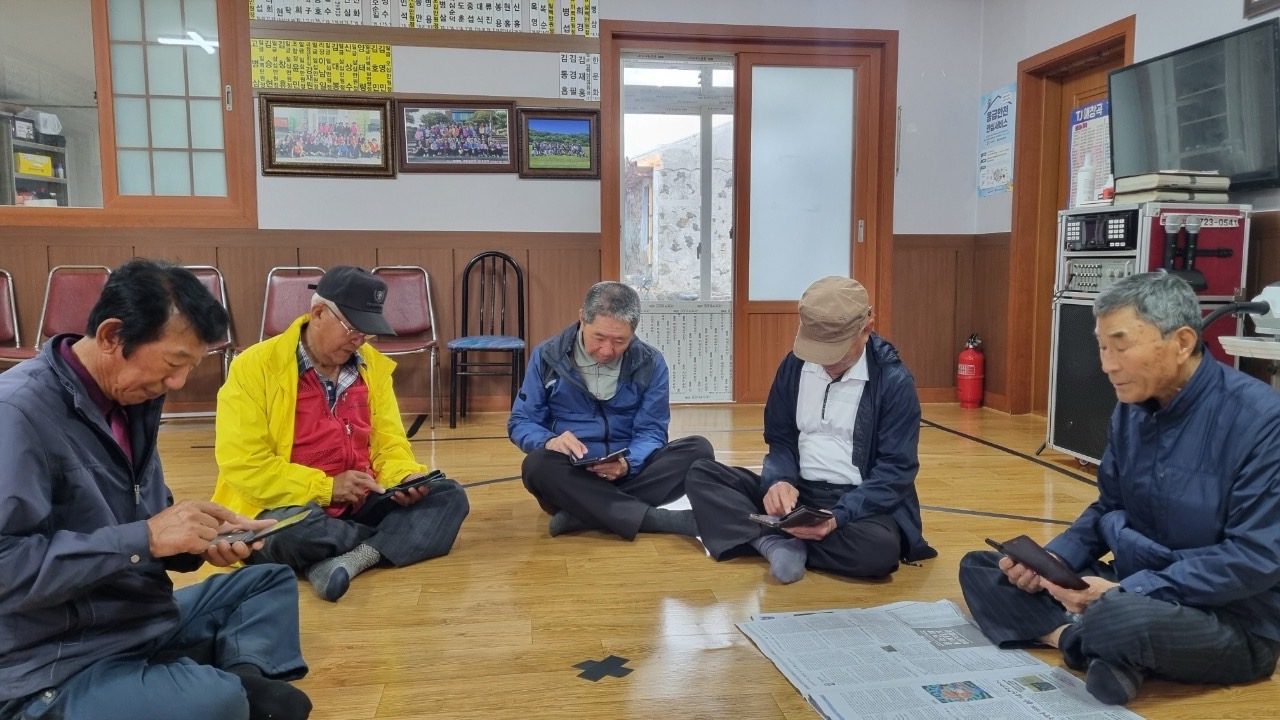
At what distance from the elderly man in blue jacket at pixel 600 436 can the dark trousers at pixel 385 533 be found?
30 cm

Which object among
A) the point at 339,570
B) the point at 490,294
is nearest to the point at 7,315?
the point at 490,294

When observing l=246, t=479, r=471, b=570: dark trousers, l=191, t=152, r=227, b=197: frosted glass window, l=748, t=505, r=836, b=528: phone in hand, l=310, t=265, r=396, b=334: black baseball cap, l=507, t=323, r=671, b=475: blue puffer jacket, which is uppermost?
l=191, t=152, r=227, b=197: frosted glass window

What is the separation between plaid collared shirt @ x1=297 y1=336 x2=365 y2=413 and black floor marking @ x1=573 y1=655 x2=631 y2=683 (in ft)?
3.94

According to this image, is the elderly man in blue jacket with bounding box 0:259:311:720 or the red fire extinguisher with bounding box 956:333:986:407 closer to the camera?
the elderly man in blue jacket with bounding box 0:259:311:720

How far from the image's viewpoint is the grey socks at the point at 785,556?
2568 mm

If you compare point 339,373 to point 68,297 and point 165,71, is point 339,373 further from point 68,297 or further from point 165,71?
point 165,71

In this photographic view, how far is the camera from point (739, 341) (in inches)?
233

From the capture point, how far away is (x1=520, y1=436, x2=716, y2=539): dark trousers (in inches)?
117

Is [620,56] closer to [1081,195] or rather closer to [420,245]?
[420,245]

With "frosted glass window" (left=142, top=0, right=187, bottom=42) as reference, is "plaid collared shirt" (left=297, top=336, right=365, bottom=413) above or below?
below

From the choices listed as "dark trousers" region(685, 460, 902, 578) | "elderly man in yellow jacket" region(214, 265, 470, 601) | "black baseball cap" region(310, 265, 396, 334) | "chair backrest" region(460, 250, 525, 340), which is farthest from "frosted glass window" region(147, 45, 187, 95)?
"dark trousers" region(685, 460, 902, 578)

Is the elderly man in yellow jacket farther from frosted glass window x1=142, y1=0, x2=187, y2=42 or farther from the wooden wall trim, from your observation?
frosted glass window x1=142, y1=0, x2=187, y2=42

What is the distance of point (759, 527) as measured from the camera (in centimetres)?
277

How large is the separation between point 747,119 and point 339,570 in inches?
169
